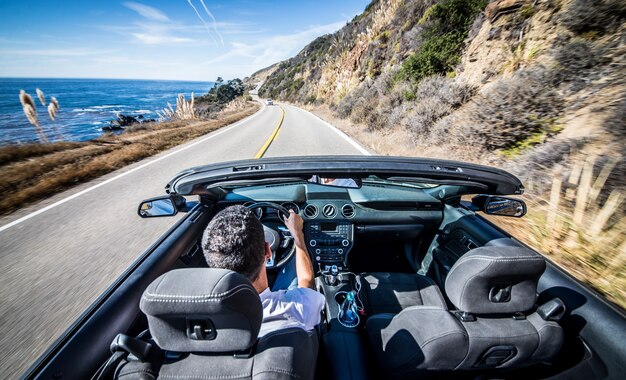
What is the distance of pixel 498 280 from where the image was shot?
60.8 inches

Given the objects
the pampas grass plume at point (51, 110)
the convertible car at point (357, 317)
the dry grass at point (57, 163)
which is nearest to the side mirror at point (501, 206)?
the convertible car at point (357, 317)

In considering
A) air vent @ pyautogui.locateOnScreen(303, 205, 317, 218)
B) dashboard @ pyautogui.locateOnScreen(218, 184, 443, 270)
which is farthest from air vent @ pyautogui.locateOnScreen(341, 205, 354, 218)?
air vent @ pyautogui.locateOnScreen(303, 205, 317, 218)

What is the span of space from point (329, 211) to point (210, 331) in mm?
2101

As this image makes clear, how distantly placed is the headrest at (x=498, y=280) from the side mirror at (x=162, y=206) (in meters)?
2.07

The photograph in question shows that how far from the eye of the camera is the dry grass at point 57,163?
6.65 meters

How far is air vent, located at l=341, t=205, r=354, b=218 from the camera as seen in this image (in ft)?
10.5

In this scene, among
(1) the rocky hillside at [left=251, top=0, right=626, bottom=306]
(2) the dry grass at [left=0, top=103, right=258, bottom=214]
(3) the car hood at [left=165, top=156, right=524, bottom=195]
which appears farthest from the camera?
(2) the dry grass at [left=0, top=103, right=258, bottom=214]

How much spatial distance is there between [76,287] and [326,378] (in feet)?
11.0

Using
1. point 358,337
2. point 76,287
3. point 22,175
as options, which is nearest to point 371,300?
point 358,337

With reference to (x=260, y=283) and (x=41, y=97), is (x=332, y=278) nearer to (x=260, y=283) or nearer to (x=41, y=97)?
(x=260, y=283)

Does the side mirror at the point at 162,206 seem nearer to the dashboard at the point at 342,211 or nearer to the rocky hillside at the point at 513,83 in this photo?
the dashboard at the point at 342,211

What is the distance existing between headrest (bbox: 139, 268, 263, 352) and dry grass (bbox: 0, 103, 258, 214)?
7231mm

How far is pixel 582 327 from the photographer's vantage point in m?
1.72

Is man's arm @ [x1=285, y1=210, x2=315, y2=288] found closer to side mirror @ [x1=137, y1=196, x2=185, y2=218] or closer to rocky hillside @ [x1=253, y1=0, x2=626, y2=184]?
side mirror @ [x1=137, y1=196, x2=185, y2=218]
